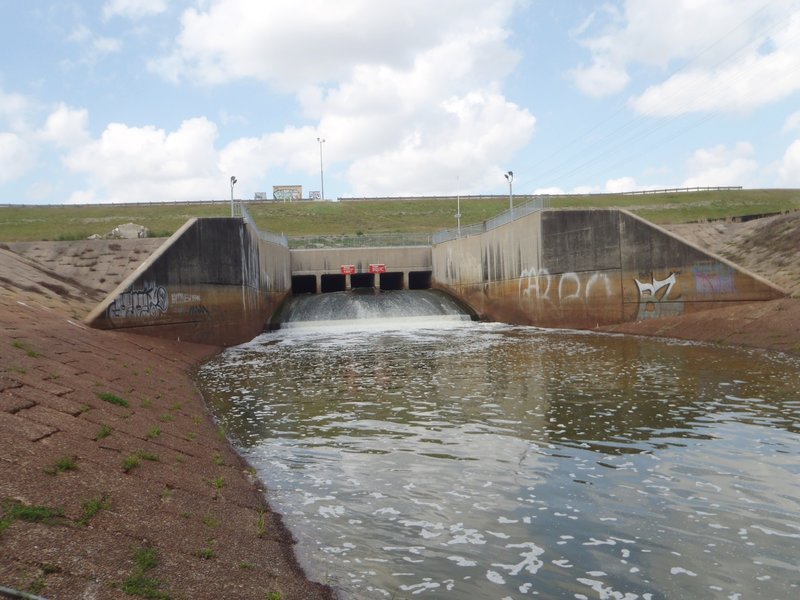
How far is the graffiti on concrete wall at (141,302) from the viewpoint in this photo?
2355cm

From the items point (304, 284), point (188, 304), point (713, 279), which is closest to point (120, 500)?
point (188, 304)

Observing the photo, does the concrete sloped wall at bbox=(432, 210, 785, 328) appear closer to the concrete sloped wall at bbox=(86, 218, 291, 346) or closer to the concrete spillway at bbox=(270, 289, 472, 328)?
the concrete spillway at bbox=(270, 289, 472, 328)

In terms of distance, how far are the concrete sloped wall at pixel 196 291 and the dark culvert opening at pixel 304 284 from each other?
19.3 metres

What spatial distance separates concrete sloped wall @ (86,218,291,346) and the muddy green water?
325 inches

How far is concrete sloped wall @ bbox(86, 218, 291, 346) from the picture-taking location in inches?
958

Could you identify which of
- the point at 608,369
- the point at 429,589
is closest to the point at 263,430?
the point at 429,589

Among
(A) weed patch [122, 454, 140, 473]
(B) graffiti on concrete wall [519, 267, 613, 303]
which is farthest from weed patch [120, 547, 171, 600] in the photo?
(B) graffiti on concrete wall [519, 267, 613, 303]

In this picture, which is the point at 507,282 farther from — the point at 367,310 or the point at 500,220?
the point at 367,310

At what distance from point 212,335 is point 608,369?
63.1 feet

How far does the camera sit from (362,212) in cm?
10119

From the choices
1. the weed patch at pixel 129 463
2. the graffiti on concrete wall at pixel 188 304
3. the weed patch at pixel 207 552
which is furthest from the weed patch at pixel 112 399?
the graffiti on concrete wall at pixel 188 304

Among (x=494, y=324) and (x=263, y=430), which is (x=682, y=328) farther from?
(x=263, y=430)

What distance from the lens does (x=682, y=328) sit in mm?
27328

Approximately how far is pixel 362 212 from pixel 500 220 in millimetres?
62365
